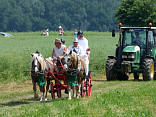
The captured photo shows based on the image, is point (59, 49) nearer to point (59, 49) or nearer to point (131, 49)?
point (59, 49)

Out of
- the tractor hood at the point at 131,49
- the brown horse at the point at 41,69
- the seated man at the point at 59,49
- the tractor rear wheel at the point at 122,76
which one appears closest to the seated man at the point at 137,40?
the tractor hood at the point at 131,49

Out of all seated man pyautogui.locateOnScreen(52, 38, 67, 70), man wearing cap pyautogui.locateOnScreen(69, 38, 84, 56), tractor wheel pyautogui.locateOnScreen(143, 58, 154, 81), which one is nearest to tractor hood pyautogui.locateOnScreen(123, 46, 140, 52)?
tractor wheel pyautogui.locateOnScreen(143, 58, 154, 81)

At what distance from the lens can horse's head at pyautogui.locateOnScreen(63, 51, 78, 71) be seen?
12.1 meters

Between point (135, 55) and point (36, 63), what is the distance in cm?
815

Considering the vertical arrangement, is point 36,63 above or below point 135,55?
below

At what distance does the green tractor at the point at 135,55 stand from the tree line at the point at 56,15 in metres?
94.1

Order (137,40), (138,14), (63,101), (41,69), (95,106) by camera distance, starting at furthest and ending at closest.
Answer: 1. (138,14)
2. (137,40)
3. (41,69)
4. (63,101)
5. (95,106)

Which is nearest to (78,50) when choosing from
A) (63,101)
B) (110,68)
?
(63,101)

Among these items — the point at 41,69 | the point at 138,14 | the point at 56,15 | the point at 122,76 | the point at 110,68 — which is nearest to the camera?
the point at 41,69

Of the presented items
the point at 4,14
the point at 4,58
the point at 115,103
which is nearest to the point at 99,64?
the point at 4,58

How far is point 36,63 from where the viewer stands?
1223 centimetres

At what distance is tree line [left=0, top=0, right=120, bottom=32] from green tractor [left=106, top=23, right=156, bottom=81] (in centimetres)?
9409

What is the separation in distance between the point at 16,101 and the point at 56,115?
4.22 meters

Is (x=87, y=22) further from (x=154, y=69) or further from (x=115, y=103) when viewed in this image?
(x=115, y=103)
